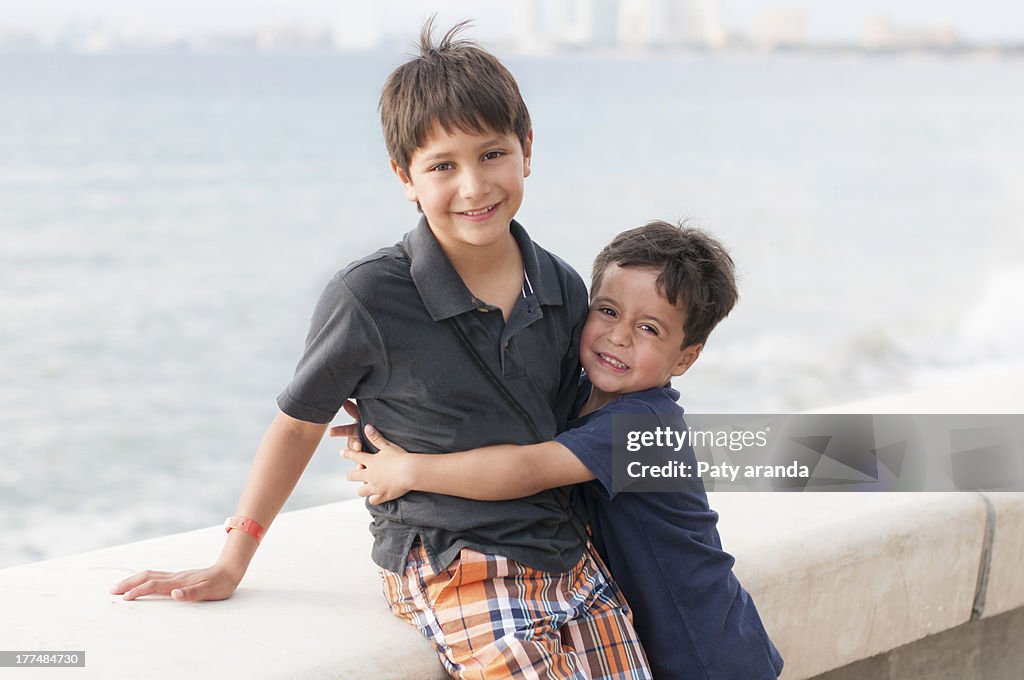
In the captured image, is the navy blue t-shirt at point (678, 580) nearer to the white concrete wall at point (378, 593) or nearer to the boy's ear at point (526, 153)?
the white concrete wall at point (378, 593)

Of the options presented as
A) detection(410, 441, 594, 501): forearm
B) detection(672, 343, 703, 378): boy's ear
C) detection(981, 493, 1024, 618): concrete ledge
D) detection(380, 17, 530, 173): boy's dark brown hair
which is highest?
detection(380, 17, 530, 173): boy's dark brown hair

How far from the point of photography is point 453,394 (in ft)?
6.14

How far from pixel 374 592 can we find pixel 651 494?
0.50 meters

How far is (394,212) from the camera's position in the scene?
22438mm

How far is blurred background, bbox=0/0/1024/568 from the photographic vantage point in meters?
12.2

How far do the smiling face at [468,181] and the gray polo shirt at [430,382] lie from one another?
0.20 feet

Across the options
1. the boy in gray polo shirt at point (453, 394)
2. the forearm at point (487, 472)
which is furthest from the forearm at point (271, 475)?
the forearm at point (487, 472)

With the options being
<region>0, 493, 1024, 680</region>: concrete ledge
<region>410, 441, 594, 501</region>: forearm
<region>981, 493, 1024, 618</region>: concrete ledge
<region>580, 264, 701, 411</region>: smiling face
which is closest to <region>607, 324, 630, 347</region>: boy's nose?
<region>580, 264, 701, 411</region>: smiling face

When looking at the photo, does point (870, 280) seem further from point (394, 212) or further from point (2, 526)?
point (2, 526)

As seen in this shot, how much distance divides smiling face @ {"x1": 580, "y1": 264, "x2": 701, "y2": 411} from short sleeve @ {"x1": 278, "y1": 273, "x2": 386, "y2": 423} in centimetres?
39

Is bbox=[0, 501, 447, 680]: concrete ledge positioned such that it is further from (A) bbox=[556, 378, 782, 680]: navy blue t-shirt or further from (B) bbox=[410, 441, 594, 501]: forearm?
(A) bbox=[556, 378, 782, 680]: navy blue t-shirt

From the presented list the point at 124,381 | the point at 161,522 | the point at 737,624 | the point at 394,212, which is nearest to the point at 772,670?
the point at 737,624

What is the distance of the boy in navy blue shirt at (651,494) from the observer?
189cm

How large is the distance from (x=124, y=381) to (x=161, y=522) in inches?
151
